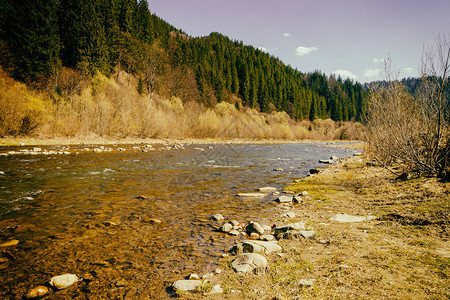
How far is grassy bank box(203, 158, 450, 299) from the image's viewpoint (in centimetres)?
273

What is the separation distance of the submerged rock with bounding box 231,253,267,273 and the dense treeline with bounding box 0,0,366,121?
15906 millimetres

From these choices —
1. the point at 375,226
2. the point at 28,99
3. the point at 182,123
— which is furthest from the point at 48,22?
the point at 375,226

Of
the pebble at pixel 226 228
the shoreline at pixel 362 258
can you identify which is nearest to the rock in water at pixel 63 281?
the shoreline at pixel 362 258

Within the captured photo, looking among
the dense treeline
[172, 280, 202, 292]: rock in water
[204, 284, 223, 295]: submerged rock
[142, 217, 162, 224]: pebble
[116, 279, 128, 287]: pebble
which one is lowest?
[142, 217, 162, 224]: pebble

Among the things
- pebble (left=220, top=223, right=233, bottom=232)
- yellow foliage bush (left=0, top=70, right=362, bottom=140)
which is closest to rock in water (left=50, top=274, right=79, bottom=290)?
pebble (left=220, top=223, right=233, bottom=232)

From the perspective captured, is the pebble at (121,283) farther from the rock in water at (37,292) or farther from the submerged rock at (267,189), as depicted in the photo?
the submerged rock at (267,189)

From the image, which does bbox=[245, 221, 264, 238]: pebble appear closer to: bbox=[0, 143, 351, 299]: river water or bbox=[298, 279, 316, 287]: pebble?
bbox=[0, 143, 351, 299]: river water

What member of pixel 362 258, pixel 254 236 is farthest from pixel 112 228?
pixel 362 258

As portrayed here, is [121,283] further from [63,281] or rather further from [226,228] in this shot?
[226,228]

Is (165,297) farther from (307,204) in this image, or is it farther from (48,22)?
(48,22)

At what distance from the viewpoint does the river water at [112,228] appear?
3.44 m

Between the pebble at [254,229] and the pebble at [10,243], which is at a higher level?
the pebble at [254,229]

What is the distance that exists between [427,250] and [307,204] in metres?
3.89

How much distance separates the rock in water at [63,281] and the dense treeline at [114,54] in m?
17.9
